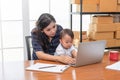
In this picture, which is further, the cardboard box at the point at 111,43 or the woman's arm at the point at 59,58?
the cardboard box at the point at 111,43

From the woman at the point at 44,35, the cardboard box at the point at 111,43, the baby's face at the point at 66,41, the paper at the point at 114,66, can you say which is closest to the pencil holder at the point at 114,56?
the paper at the point at 114,66

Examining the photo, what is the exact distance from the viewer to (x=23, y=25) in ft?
11.5

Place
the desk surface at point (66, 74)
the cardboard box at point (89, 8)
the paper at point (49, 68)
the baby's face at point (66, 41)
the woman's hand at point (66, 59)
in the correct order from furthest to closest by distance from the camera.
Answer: the cardboard box at point (89, 8) → the baby's face at point (66, 41) → the woman's hand at point (66, 59) → the paper at point (49, 68) → the desk surface at point (66, 74)

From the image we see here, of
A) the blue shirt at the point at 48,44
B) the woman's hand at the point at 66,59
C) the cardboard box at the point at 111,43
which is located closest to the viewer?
the woman's hand at the point at 66,59

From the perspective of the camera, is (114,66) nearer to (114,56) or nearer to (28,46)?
(114,56)

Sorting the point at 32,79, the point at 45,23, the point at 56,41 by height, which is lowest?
the point at 32,79

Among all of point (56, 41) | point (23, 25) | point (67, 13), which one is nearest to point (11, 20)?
point (23, 25)

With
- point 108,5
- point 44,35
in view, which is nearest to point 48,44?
point 44,35

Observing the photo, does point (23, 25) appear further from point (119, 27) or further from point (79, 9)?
point (119, 27)

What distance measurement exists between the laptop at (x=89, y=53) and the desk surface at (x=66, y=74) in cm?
4

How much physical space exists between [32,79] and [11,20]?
2.24 m

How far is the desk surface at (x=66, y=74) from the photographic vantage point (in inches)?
58.4

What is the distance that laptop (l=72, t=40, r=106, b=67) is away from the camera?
1.66 m

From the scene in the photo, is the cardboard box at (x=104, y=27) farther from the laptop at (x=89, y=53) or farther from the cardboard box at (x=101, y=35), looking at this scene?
the laptop at (x=89, y=53)
